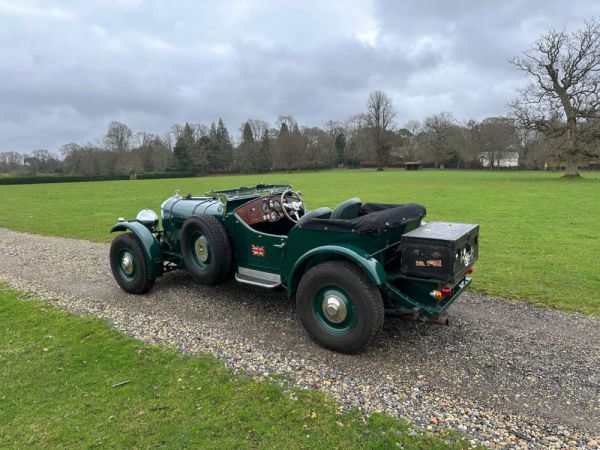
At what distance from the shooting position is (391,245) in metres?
4.08

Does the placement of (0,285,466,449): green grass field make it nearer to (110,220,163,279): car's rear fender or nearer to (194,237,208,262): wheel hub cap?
(194,237,208,262): wheel hub cap

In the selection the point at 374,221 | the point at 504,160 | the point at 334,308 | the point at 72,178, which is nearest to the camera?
the point at 374,221

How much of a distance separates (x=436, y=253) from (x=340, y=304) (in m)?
1.08

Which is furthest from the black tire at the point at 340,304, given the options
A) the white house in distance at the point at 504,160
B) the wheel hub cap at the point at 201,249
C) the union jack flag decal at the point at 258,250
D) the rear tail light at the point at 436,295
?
the white house in distance at the point at 504,160

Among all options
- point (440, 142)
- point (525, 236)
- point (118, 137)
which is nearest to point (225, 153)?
point (118, 137)

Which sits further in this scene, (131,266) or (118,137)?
(118,137)

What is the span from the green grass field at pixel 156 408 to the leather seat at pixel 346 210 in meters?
1.89

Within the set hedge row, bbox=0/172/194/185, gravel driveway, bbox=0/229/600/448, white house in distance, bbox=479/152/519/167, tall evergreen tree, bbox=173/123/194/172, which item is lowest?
gravel driveway, bbox=0/229/600/448

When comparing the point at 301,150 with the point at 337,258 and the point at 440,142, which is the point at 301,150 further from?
the point at 337,258

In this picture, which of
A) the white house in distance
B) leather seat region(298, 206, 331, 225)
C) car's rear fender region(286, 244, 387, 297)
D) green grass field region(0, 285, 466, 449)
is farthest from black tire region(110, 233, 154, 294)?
the white house in distance

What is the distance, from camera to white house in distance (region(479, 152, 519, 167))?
247ft

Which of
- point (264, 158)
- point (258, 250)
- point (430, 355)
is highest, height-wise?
point (264, 158)

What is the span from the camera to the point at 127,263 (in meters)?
6.05

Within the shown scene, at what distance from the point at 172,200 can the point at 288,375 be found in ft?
13.4
